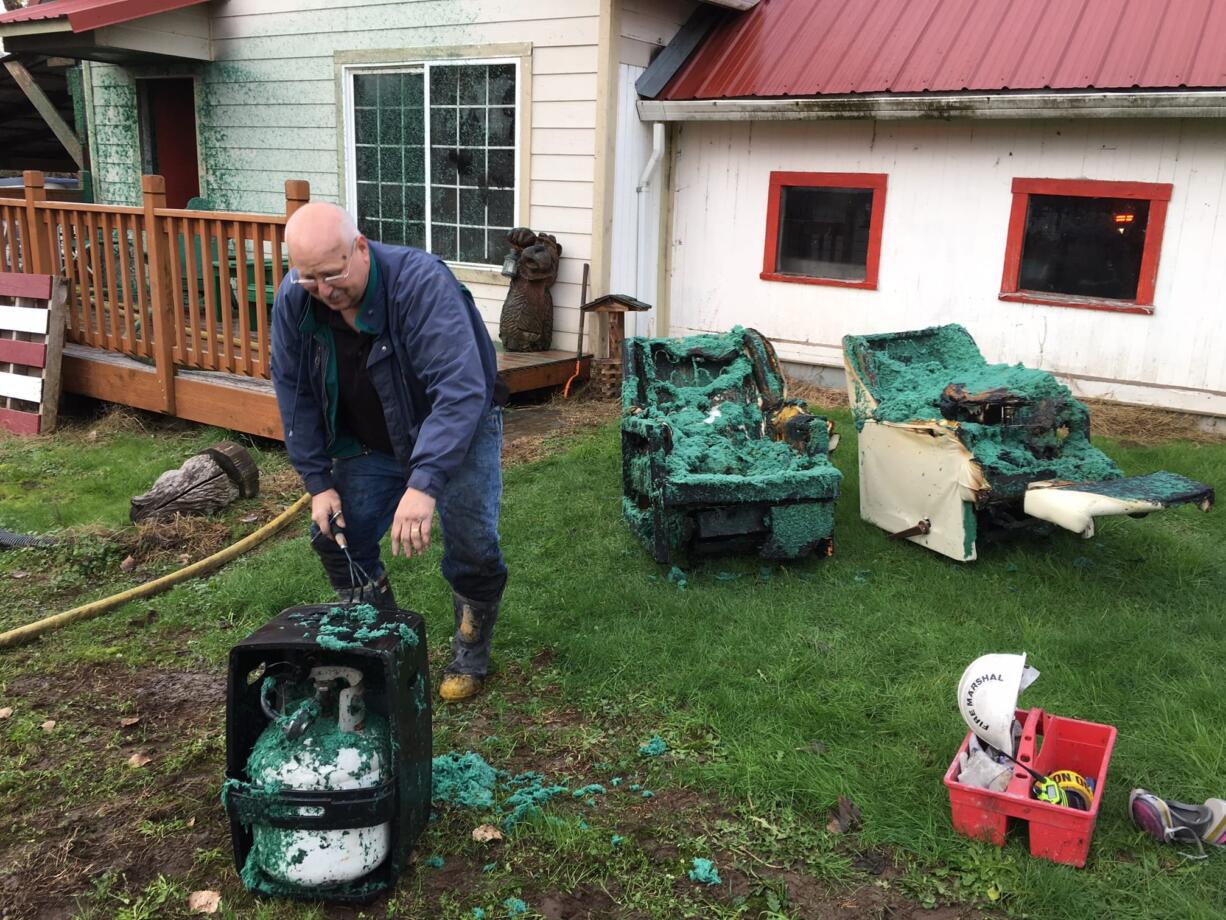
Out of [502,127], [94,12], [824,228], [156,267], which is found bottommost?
[156,267]

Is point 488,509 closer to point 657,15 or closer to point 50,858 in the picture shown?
point 50,858

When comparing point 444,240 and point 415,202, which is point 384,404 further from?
point 415,202

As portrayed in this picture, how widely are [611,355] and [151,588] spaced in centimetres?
461

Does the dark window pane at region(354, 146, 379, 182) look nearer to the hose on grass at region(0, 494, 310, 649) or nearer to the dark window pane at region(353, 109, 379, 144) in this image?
the dark window pane at region(353, 109, 379, 144)

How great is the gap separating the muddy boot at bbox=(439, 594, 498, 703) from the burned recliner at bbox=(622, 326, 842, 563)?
113cm

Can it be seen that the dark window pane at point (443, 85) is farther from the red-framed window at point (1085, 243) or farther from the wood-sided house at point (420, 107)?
the red-framed window at point (1085, 243)

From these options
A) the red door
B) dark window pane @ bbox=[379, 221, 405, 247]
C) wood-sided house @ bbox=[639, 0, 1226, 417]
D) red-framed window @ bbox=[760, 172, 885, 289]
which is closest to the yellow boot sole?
wood-sided house @ bbox=[639, 0, 1226, 417]

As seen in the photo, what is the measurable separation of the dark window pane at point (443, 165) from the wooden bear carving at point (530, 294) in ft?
3.39

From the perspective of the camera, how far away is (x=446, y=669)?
3.62m

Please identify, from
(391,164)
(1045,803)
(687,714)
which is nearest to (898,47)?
(391,164)

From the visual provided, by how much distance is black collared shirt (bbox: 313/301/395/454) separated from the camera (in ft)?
9.61

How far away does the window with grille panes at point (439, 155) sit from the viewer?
8648 millimetres

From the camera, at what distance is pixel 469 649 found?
356 cm

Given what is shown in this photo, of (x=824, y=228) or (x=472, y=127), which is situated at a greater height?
(x=472, y=127)
